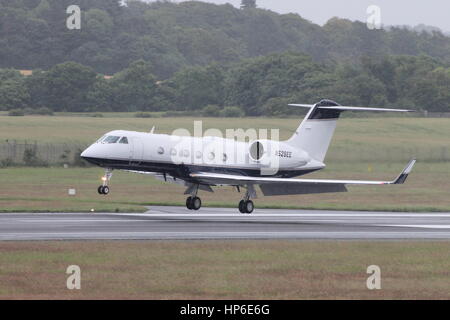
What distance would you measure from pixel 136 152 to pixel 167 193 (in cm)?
1600

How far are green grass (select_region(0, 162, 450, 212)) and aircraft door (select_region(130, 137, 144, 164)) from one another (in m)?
3.30

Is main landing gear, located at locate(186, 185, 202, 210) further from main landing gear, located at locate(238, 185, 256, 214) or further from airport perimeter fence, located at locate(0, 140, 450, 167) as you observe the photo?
airport perimeter fence, located at locate(0, 140, 450, 167)

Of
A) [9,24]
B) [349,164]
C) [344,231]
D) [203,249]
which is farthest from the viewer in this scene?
[9,24]

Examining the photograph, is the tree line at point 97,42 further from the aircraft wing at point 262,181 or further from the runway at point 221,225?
the aircraft wing at point 262,181

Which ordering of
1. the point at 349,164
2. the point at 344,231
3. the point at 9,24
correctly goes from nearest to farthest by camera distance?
the point at 344,231, the point at 349,164, the point at 9,24

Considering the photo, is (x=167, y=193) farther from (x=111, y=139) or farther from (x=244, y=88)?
(x=244, y=88)

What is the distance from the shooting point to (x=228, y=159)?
4409cm

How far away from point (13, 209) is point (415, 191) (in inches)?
1083

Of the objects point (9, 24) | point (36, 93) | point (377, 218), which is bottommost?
point (377, 218)

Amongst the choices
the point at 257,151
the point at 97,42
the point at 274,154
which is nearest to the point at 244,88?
the point at 97,42

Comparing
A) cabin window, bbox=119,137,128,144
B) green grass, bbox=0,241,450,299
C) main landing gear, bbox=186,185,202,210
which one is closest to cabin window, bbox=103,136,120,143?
cabin window, bbox=119,137,128,144
